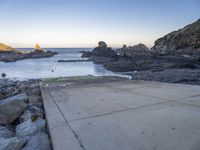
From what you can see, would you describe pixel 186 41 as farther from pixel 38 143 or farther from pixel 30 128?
pixel 38 143

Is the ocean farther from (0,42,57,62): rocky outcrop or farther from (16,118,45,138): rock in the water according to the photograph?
(16,118,45,138): rock in the water

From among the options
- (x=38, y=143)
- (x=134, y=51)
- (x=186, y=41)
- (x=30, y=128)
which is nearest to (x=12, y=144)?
(x=38, y=143)

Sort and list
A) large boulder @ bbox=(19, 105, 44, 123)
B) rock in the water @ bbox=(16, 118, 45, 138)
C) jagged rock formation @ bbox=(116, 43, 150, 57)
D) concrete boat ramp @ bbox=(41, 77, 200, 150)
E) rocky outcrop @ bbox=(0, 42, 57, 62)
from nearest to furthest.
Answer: concrete boat ramp @ bbox=(41, 77, 200, 150) < rock in the water @ bbox=(16, 118, 45, 138) < large boulder @ bbox=(19, 105, 44, 123) < jagged rock formation @ bbox=(116, 43, 150, 57) < rocky outcrop @ bbox=(0, 42, 57, 62)

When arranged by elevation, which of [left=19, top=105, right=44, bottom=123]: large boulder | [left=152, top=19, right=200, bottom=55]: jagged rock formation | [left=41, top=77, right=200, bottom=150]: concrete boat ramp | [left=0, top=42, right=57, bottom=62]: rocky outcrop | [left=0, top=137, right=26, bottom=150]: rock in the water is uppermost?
[left=152, top=19, right=200, bottom=55]: jagged rock formation

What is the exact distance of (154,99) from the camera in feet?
13.6

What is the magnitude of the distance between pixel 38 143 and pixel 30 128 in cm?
79

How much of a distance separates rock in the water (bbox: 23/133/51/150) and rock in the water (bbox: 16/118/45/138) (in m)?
0.40

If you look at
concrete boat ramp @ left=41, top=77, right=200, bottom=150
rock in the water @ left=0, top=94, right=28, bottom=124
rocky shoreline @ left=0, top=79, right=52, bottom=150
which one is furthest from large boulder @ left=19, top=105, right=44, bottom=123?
concrete boat ramp @ left=41, top=77, right=200, bottom=150

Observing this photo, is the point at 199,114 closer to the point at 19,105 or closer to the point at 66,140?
the point at 66,140

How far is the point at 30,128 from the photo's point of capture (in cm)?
339

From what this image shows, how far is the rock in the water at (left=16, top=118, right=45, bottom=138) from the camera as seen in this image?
3236mm

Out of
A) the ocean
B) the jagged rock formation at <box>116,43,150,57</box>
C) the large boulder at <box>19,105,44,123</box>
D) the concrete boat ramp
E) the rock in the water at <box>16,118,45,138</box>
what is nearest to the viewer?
the concrete boat ramp

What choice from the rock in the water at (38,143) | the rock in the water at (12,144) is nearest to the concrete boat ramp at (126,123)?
the rock in the water at (38,143)

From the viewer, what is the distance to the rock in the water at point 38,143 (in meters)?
2.59
